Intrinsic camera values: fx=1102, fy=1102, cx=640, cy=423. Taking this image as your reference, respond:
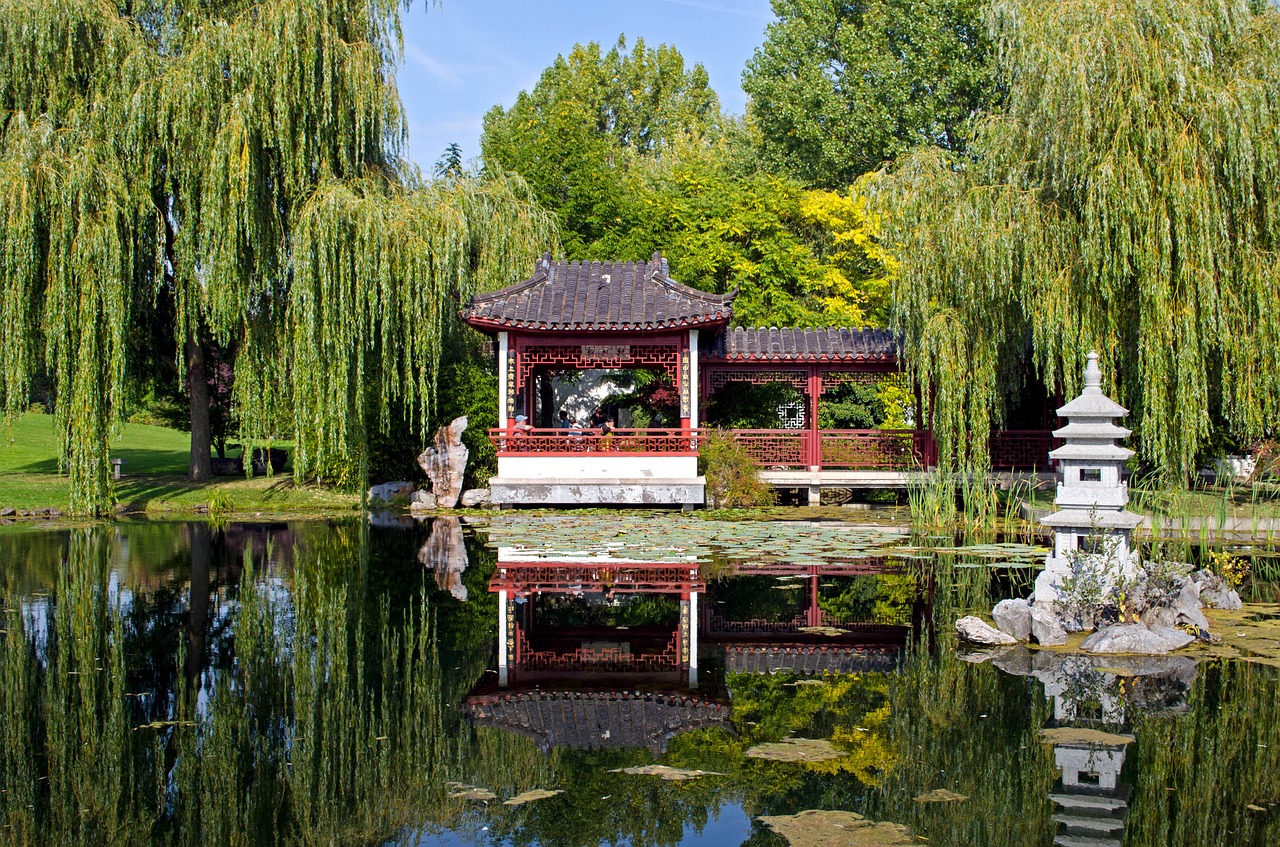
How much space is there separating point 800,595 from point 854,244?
1685 centimetres

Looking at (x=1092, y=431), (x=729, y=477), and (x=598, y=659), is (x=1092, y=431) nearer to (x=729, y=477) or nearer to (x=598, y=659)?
(x=598, y=659)

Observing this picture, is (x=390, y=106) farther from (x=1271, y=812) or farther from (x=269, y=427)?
(x=1271, y=812)

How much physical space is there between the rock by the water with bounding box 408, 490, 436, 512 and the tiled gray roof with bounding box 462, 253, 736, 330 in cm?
275

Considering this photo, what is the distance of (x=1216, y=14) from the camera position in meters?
11.9

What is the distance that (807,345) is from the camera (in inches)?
680

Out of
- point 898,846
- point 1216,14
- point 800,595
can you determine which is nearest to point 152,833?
point 898,846

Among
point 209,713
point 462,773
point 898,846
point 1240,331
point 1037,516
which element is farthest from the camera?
point 1037,516

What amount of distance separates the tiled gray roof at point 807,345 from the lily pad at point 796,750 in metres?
12.3

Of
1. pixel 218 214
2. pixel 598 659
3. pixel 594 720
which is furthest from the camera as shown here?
pixel 218 214

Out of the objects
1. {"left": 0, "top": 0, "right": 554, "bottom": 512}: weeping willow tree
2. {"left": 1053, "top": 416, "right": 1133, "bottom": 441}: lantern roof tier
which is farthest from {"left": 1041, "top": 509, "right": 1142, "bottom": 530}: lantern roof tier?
{"left": 0, "top": 0, "right": 554, "bottom": 512}: weeping willow tree

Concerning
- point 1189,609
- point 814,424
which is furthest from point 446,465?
point 1189,609

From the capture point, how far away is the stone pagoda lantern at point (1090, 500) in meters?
7.53

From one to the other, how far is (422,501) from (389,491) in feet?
3.08

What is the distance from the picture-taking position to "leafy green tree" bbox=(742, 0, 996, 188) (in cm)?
2578
